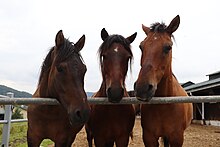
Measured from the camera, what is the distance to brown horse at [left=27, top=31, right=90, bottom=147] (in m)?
2.78

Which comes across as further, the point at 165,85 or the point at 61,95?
the point at 165,85

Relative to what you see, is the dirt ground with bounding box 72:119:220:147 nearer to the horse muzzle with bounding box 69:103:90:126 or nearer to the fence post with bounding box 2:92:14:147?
the fence post with bounding box 2:92:14:147

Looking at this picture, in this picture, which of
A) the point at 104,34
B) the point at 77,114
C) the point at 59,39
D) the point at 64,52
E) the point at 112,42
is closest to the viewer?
the point at 77,114

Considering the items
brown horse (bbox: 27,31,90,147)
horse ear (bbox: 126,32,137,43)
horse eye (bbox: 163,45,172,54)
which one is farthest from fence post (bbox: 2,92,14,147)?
horse eye (bbox: 163,45,172,54)

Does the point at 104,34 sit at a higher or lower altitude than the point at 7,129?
higher

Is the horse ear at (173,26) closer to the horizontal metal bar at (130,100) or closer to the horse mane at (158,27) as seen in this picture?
the horse mane at (158,27)

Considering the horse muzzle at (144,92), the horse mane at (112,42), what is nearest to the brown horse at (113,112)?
the horse mane at (112,42)

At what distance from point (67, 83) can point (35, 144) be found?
1.14m

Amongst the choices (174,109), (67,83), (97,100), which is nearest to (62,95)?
(67,83)

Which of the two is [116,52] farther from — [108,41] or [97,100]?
[97,100]

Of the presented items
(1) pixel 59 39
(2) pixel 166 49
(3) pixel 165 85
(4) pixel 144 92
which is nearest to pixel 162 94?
(3) pixel 165 85

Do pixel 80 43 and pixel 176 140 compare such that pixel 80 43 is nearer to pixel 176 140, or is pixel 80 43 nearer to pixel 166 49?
pixel 166 49

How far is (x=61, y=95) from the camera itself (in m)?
2.93

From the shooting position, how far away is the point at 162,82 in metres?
3.48
